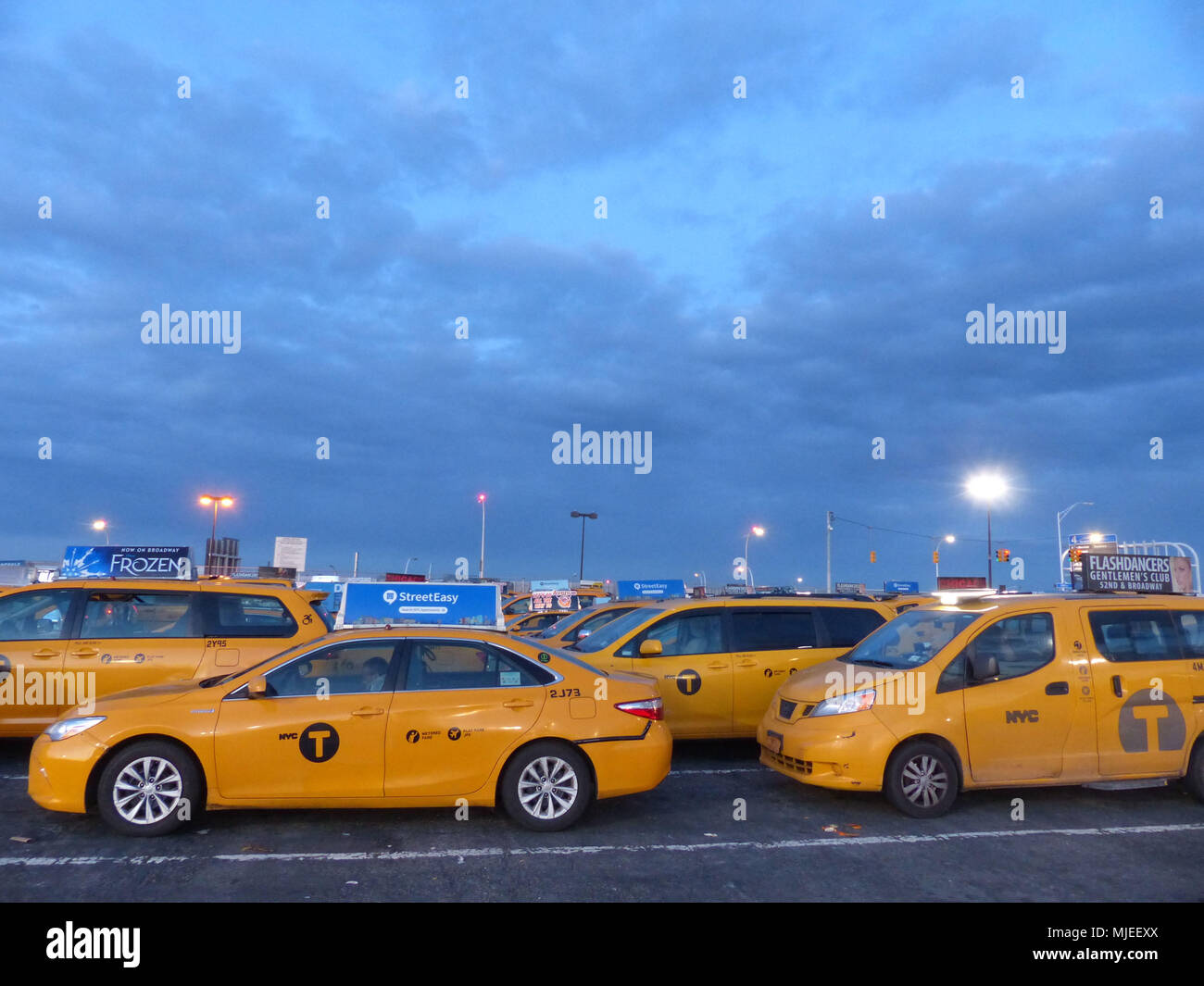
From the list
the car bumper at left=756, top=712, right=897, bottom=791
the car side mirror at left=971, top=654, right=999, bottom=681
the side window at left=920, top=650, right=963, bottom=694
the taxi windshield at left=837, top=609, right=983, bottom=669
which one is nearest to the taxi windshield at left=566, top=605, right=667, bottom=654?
the taxi windshield at left=837, top=609, right=983, bottom=669

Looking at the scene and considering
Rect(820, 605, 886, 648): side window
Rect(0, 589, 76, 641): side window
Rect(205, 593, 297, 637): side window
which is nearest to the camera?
Rect(0, 589, 76, 641): side window

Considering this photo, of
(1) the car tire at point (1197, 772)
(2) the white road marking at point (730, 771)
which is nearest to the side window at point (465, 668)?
(2) the white road marking at point (730, 771)

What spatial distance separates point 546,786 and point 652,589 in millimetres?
26503

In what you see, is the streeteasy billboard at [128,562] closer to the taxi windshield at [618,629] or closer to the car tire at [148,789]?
the car tire at [148,789]

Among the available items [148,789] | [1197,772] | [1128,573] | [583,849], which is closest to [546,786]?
[583,849]

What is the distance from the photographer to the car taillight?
6836 mm

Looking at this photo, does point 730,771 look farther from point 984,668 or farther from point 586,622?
point 586,622

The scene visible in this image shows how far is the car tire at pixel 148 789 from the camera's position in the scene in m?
6.20

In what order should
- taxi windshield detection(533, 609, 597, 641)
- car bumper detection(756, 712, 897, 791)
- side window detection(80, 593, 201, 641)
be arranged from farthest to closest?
taxi windshield detection(533, 609, 597, 641) → side window detection(80, 593, 201, 641) → car bumper detection(756, 712, 897, 791)

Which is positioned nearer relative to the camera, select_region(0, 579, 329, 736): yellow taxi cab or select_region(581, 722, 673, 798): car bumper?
select_region(581, 722, 673, 798): car bumper

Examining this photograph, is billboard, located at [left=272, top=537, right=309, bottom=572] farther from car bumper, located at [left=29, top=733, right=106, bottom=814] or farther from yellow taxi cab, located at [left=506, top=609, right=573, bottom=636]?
car bumper, located at [left=29, top=733, right=106, bottom=814]

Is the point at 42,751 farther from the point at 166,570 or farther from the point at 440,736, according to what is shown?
the point at 166,570

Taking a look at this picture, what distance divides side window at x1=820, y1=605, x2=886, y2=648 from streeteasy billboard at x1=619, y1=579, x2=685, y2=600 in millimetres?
19446
